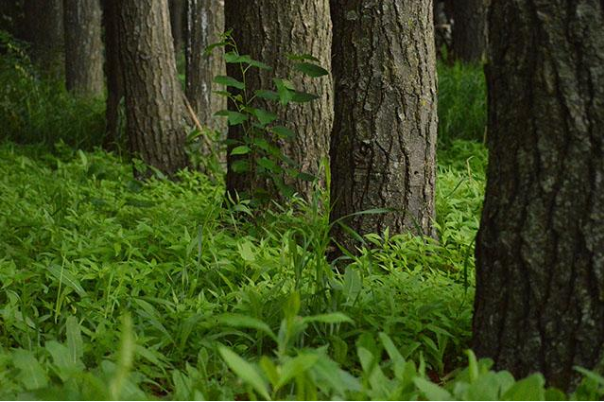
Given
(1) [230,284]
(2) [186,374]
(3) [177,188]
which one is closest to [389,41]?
(1) [230,284]

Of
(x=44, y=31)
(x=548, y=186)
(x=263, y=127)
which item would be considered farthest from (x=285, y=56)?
(x=44, y=31)

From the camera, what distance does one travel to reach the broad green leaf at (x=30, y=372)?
2682 millimetres

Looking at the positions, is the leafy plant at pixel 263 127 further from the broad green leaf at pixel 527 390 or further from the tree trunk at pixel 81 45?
the tree trunk at pixel 81 45

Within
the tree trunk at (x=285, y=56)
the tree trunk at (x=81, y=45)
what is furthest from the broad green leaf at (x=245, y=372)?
the tree trunk at (x=81, y=45)

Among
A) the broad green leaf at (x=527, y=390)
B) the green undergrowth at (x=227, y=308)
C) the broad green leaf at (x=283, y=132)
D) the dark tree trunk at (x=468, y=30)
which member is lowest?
the green undergrowth at (x=227, y=308)

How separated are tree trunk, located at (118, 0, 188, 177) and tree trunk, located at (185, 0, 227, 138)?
3.49ft

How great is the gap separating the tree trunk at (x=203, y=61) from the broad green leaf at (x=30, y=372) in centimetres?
A: 608

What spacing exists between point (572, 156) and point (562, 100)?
16 cm

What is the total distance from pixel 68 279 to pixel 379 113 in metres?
1.67

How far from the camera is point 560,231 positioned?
2779 mm

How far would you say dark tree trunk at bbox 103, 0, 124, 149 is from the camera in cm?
777

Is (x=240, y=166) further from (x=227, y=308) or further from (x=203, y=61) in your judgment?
(x=203, y=61)

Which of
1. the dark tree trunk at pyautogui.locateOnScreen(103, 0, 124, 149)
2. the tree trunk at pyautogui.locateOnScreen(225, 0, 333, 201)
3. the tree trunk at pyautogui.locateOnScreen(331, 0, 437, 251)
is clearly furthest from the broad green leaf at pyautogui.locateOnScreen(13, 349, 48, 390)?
the dark tree trunk at pyautogui.locateOnScreen(103, 0, 124, 149)

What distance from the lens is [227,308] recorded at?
3.79 m
